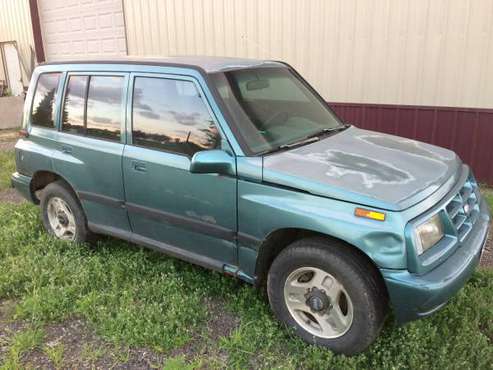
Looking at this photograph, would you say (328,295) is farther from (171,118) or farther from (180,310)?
(171,118)

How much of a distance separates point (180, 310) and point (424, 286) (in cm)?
173

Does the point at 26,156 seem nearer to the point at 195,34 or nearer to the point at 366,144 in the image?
the point at 366,144

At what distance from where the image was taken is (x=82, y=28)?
1123 centimetres

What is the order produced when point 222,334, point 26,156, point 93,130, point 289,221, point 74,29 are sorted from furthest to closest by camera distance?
point 74,29
point 26,156
point 93,130
point 222,334
point 289,221

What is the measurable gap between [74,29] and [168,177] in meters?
9.52

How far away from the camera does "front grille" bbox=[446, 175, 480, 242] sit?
2943 millimetres

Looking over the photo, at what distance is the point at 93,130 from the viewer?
4.00 metres

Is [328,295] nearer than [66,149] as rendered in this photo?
Yes

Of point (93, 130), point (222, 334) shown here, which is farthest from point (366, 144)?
point (93, 130)

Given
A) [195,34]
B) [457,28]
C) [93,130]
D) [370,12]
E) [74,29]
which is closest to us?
[93,130]

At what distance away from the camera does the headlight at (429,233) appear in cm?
263

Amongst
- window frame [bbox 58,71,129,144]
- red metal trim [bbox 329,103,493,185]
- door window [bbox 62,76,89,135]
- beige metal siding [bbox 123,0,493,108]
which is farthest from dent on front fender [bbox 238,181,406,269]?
beige metal siding [bbox 123,0,493,108]

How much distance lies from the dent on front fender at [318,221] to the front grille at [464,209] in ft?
1.78

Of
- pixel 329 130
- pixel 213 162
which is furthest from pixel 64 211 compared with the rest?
pixel 329 130
